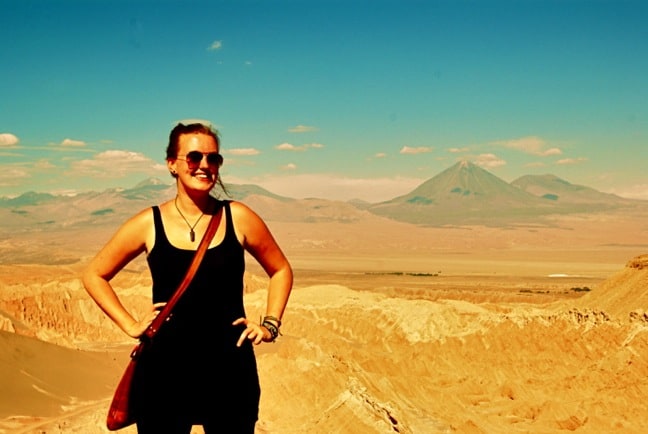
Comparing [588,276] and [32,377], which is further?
[588,276]

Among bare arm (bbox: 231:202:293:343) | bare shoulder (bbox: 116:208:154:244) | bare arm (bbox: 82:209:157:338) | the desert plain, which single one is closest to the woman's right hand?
bare arm (bbox: 82:209:157:338)

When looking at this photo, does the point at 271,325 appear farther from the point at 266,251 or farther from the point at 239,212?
the point at 239,212

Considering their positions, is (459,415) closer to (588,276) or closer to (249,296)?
(249,296)

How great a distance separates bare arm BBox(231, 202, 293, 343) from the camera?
304 centimetres

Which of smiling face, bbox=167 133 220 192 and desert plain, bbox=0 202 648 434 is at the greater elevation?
smiling face, bbox=167 133 220 192

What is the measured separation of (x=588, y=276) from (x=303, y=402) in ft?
252

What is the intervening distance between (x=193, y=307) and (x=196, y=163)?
1.97ft

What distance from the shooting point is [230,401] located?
2.99m

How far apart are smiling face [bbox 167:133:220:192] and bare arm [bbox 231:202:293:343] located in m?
0.16

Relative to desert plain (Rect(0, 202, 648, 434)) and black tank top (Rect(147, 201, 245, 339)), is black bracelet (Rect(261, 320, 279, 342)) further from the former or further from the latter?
desert plain (Rect(0, 202, 648, 434))

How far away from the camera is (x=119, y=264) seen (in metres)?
3.07

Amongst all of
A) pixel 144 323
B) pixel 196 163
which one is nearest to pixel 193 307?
pixel 144 323

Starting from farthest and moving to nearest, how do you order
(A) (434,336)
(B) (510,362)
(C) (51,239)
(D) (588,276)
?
1. (C) (51,239)
2. (D) (588,276)
3. (A) (434,336)
4. (B) (510,362)

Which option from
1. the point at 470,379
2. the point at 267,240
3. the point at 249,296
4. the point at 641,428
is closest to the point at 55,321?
the point at 249,296
